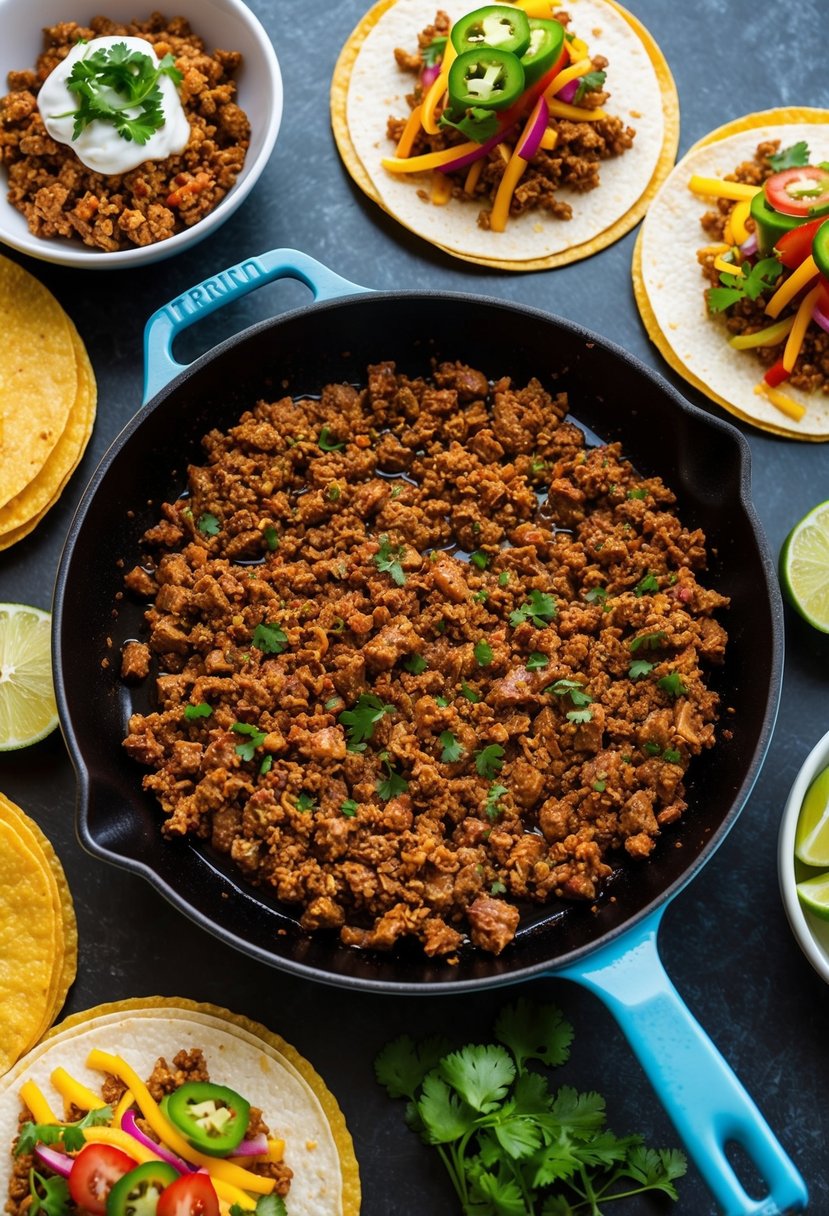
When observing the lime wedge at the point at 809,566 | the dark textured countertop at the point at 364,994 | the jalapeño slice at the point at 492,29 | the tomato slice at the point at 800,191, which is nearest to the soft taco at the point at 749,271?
the tomato slice at the point at 800,191

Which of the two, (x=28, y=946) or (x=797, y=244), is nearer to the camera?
(x=28, y=946)

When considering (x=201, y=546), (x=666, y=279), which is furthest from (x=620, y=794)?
(x=666, y=279)

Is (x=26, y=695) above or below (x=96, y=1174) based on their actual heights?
above

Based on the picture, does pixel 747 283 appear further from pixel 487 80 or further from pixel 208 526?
pixel 208 526

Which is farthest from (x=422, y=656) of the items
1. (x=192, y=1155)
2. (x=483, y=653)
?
(x=192, y=1155)

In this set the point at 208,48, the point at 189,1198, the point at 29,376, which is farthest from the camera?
the point at 208,48

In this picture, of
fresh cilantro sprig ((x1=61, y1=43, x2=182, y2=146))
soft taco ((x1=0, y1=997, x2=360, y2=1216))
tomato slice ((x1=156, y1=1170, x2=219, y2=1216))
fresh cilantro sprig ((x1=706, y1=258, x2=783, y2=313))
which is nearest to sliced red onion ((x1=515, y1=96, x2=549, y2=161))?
fresh cilantro sprig ((x1=706, y1=258, x2=783, y2=313))

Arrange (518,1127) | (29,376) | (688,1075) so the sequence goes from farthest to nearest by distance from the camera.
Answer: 1. (29,376)
2. (518,1127)
3. (688,1075)
